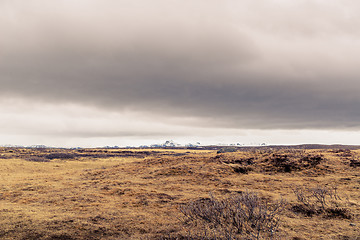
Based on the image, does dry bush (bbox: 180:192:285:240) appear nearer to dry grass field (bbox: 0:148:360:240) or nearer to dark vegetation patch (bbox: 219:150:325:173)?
dry grass field (bbox: 0:148:360:240)

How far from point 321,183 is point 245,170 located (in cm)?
685

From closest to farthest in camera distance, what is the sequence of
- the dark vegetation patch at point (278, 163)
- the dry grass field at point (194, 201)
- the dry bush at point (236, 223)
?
the dry bush at point (236, 223) → the dry grass field at point (194, 201) → the dark vegetation patch at point (278, 163)

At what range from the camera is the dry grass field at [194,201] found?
28.6ft

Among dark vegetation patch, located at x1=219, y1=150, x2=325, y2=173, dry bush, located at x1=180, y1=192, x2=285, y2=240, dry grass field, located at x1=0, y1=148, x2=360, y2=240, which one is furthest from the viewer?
dark vegetation patch, located at x1=219, y1=150, x2=325, y2=173

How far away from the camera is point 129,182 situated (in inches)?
797

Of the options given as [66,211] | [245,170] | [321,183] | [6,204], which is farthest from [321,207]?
[6,204]

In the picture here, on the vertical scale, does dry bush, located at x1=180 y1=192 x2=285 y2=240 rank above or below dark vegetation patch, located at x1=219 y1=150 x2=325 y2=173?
below

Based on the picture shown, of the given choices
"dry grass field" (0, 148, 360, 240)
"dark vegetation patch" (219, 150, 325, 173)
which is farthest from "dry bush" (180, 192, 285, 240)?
"dark vegetation patch" (219, 150, 325, 173)

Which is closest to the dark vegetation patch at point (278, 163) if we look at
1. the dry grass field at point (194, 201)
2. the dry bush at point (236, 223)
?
the dry grass field at point (194, 201)

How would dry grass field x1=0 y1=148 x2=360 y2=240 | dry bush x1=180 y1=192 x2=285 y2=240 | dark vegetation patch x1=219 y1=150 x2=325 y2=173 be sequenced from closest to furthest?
dry bush x1=180 y1=192 x2=285 y2=240 → dry grass field x1=0 y1=148 x2=360 y2=240 → dark vegetation patch x1=219 y1=150 x2=325 y2=173

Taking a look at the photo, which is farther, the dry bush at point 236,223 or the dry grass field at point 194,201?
Result: the dry grass field at point 194,201

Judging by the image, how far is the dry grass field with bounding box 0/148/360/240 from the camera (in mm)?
8719

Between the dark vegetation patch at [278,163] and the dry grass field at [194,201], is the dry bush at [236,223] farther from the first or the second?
the dark vegetation patch at [278,163]

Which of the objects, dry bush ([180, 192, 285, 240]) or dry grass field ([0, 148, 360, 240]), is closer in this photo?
dry bush ([180, 192, 285, 240])
